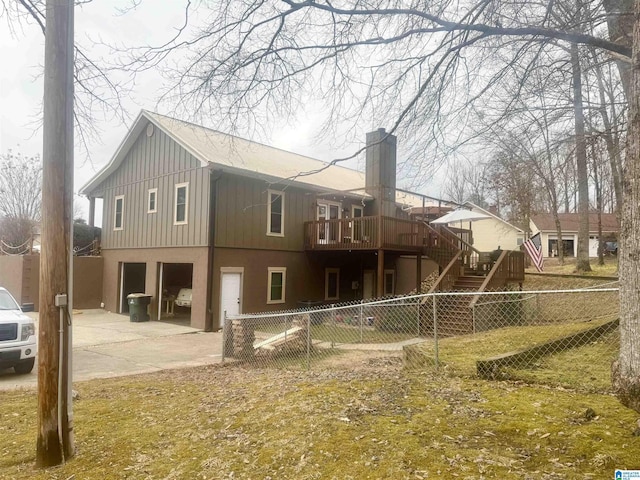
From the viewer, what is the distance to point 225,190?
49.4 ft

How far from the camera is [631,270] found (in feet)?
10.8

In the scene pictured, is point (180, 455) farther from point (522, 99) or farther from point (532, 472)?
point (522, 99)

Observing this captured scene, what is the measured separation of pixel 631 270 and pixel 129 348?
10.5 meters

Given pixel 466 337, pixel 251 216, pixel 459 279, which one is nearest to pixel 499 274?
pixel 459 279

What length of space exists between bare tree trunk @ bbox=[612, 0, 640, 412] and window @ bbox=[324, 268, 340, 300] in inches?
601

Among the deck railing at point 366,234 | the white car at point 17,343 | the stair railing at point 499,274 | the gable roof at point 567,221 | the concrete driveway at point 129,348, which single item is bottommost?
the concrete driveway at point 129,348

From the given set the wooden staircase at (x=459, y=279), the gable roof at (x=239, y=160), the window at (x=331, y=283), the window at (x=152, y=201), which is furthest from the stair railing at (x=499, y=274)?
the window at (x=152, y=201)

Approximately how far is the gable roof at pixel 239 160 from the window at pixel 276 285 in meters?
3.35

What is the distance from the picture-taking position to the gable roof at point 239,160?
14.8 metres

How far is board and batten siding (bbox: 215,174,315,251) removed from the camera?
14922 mm

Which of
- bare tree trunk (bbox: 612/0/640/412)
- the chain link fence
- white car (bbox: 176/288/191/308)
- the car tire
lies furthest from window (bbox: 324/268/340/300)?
bare tree trunk (bbox: 612/0/640/412)

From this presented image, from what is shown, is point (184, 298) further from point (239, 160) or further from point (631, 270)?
point (631, 270)

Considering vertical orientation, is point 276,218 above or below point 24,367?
above

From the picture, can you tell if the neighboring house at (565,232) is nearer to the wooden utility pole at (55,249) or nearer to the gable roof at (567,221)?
the gable roof at (567,221)
